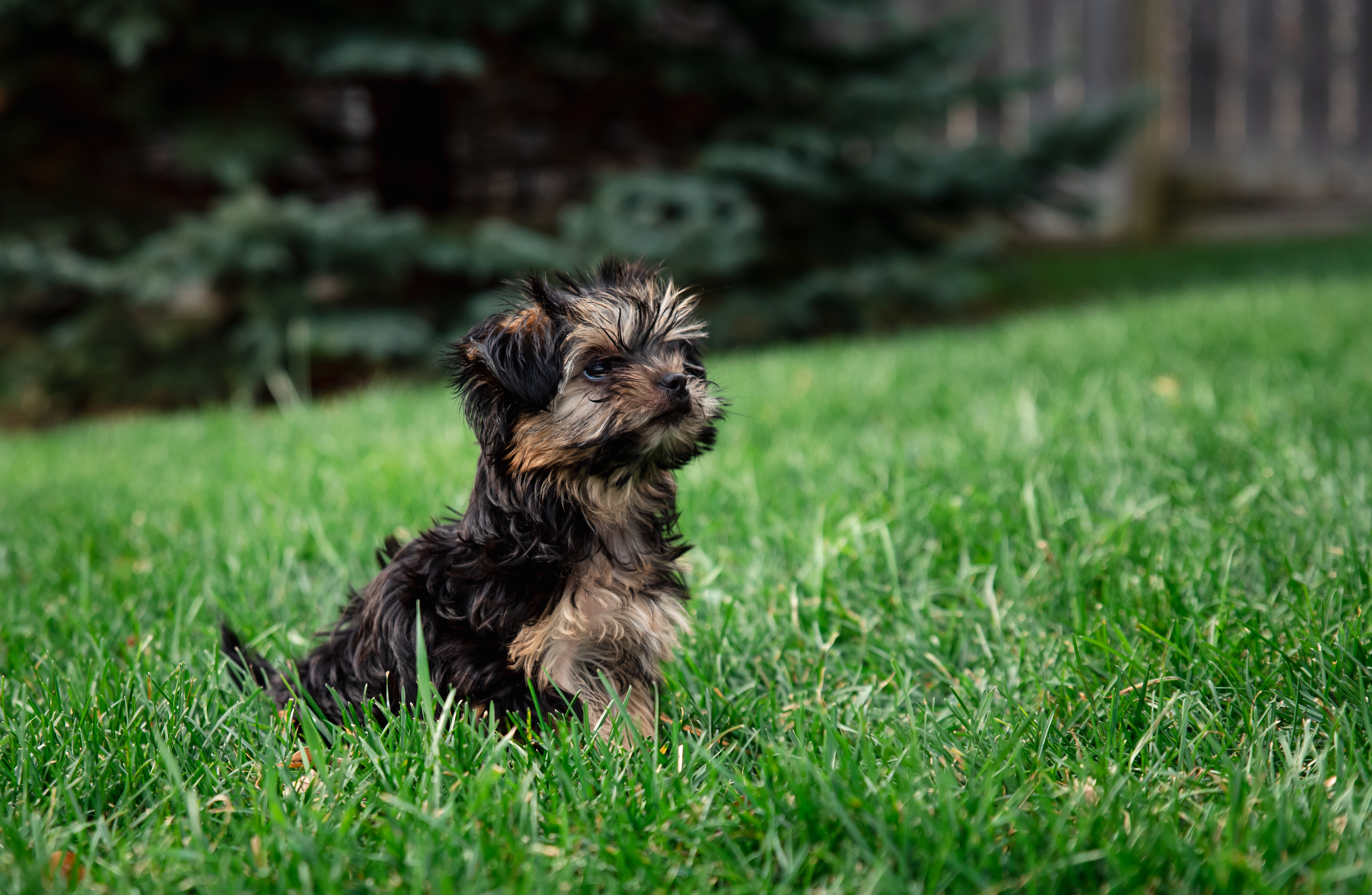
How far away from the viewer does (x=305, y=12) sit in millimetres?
7336

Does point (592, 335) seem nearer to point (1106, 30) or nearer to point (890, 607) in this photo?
point (890, 607)

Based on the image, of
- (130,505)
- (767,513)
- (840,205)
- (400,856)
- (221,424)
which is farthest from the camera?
(840,205)

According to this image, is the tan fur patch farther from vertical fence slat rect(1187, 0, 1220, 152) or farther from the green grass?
vertical fence slat rect(1187, 0, 1220, 152)

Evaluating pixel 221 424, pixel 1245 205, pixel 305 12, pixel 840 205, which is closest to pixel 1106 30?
pixel 1245 205

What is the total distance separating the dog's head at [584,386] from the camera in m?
2.03

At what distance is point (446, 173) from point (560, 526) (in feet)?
23.6

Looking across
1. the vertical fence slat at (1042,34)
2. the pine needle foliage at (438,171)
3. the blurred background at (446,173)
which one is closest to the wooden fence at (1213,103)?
the vertical fence slat at (1042,34)

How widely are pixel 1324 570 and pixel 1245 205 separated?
12.3 m

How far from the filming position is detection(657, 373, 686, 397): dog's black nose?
2.04 m

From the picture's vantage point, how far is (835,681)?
8.07 feet

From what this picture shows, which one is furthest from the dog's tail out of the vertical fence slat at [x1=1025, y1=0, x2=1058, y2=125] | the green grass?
the vertical fence slat at [x1=1025, y1=0, x2=1058, y2=125]

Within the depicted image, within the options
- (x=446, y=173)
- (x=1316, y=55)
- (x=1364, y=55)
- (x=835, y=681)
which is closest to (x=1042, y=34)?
(x=1316, y=55)

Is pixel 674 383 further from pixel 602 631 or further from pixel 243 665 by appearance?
pixel 243 665

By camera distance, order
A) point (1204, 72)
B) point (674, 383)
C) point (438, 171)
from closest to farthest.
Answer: point (674, 383)
point (438, 171)
point (1204, 72)
